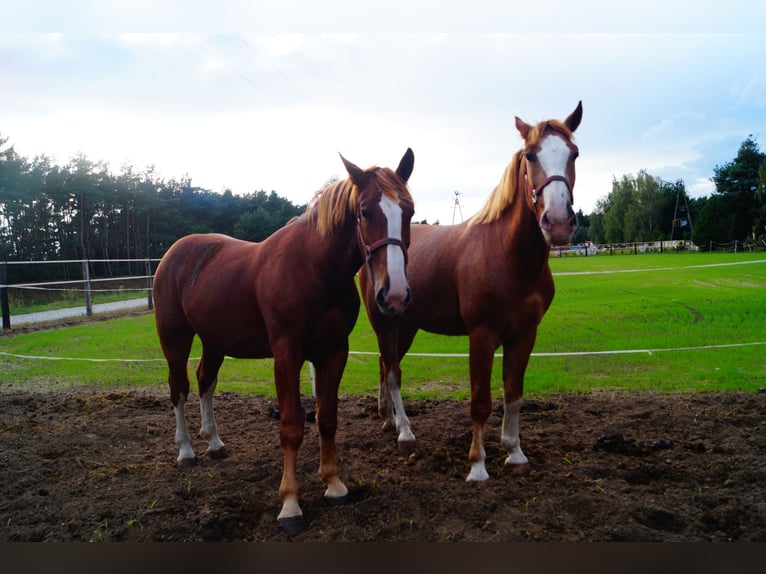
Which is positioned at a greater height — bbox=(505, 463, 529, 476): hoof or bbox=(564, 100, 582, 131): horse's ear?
bbox=(564, 100, 582, 131): horse's ear

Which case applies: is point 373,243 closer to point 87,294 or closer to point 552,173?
point 552,173

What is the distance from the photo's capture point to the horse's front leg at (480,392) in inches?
133

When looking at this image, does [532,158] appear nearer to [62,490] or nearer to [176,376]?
[176,376]

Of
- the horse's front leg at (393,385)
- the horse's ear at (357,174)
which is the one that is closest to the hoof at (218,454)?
the horse's front leg at (393,385)

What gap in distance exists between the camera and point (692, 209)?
23609mm

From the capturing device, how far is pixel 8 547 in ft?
6.39

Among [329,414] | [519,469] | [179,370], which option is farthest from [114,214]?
[519,469]

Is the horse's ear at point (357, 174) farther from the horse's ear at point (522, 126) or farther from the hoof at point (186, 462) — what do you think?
the hoof at point (186, 462)

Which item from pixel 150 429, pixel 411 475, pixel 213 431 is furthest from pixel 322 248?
pixel 150 429

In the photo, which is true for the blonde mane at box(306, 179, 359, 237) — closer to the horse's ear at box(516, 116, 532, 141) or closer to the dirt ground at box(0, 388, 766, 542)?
the horse's ear at box(516, 116, 532, 141)

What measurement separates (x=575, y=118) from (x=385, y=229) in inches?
66.9

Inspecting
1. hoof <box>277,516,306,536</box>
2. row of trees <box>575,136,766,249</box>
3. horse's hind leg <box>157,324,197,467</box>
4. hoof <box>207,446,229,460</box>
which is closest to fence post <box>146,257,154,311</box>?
horse's hind leg <box>157,324,197,467</box>

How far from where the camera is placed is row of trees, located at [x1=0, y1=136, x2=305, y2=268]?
10711 millimetres

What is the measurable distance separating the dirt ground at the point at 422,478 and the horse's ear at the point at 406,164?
2057mm
